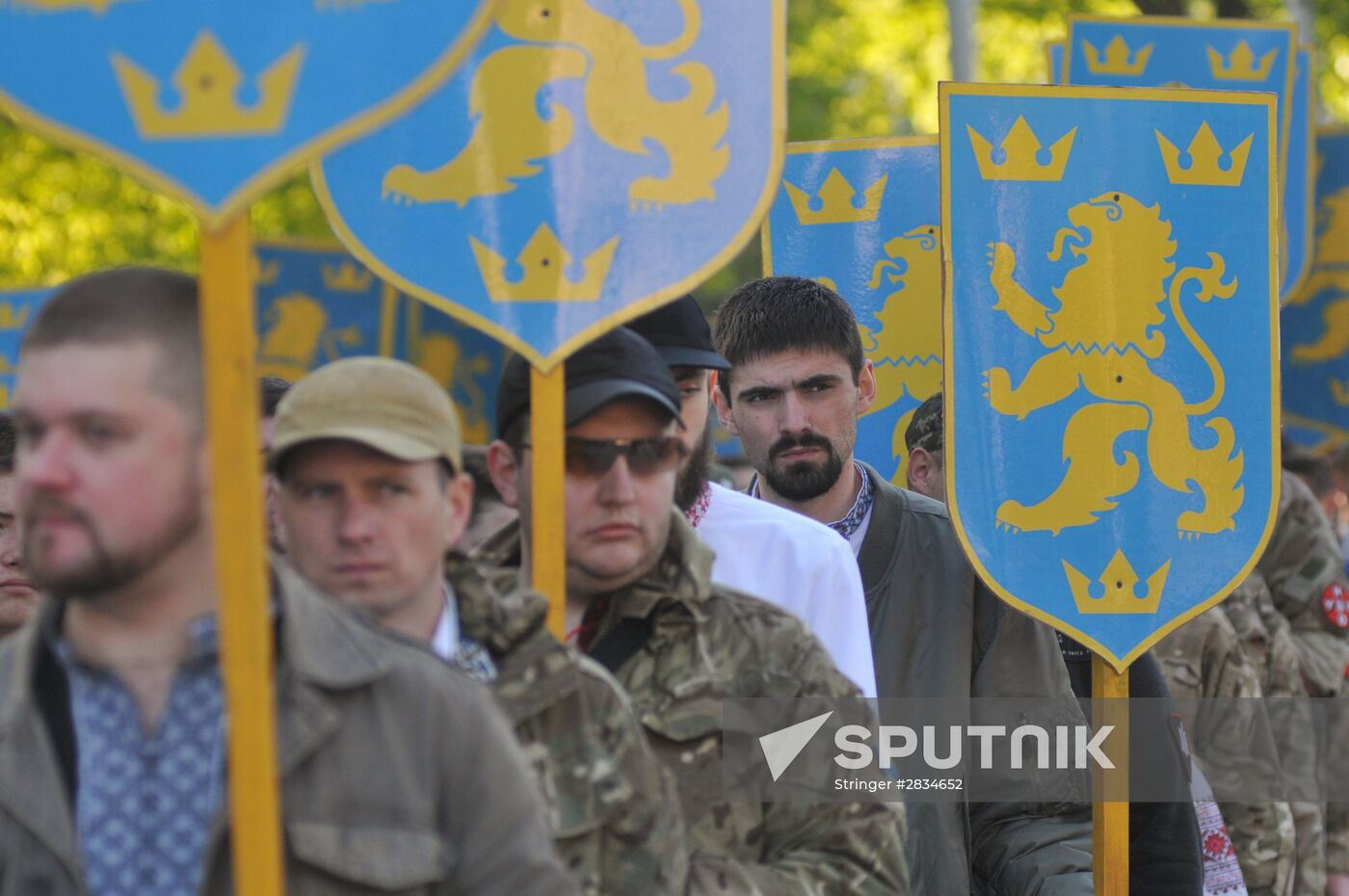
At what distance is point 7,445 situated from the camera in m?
→ 4.53

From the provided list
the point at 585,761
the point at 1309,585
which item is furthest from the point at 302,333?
the point at 585,761

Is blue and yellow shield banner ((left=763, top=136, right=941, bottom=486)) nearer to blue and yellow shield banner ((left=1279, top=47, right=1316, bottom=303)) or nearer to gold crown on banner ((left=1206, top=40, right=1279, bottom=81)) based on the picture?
gold crown on banner ((left=1206, top=40, right=1279, bottom=81))

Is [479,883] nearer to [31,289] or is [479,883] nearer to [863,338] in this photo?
[863,338]

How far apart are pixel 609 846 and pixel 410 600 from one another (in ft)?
1.32

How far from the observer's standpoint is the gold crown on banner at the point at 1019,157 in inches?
173

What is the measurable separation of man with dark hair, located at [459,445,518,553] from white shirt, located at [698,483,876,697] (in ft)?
1.58

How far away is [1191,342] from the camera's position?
4461mm

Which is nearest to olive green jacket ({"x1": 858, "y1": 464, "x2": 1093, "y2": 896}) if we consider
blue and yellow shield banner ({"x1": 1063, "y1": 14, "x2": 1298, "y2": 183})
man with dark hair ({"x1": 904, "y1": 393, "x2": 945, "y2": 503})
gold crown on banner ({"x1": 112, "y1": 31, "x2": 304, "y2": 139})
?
man with dark hair ({"x1": 904, "y1": 393, "x2": 945, "y2": 503})

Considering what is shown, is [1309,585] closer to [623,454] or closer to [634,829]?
[623,454]

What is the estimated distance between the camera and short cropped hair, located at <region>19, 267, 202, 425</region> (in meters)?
2.24

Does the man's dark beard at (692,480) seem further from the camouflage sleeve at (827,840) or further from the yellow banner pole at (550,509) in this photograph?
the camouflage sleeve at (827,840)

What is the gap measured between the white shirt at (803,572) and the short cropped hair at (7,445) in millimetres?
1664

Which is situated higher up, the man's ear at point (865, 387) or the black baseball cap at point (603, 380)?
the man's ear at point (865, 387)

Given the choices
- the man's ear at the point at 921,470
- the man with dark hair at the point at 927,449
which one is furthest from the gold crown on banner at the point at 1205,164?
the man's ear at the point at 921,470
